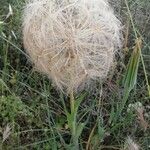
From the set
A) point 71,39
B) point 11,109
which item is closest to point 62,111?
point 11,109

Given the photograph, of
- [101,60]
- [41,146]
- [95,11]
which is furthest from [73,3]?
[41,146]

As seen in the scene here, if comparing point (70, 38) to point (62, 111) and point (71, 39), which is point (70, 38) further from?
point (62, 111)

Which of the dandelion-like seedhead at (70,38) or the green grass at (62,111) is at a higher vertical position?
the dandelion-like seedhead at (70,38)

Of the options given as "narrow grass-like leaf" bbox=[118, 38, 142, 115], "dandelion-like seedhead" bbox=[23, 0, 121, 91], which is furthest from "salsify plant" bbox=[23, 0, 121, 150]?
"narrow grass-like leaf" bbox=[118, 38, 142, 115]

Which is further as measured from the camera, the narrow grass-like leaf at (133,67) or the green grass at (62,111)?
the green grass at (62,111)

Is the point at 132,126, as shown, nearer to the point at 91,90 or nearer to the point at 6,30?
the point at 91,90

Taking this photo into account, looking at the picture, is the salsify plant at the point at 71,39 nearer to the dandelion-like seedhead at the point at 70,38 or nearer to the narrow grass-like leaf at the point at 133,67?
the dandelion-like seedhead at the point at 70,38

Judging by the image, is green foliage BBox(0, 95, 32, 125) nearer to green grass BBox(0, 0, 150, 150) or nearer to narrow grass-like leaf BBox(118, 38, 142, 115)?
green grass BBox(0, 0, 150, 150)

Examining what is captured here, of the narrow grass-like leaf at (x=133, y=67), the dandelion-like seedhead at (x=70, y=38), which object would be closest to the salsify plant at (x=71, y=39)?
the dandelion-like seedhead at (x=70, y=38)
